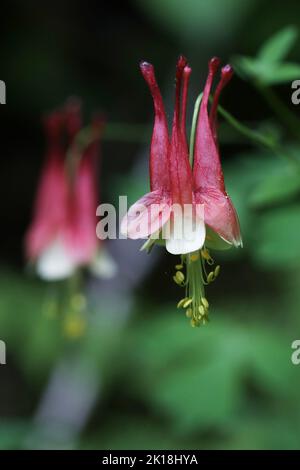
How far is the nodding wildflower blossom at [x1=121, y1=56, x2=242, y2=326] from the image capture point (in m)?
1.88

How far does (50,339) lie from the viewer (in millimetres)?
4188

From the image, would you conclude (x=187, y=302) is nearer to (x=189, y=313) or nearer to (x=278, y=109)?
(x=189, y=313)

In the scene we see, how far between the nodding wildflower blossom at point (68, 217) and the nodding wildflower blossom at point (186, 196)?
4.24 feet

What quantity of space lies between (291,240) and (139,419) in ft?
5.68

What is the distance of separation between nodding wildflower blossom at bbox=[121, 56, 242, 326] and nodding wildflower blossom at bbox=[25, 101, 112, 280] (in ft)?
4.24

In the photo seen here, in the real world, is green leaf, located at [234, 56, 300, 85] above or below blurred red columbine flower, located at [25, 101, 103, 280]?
below

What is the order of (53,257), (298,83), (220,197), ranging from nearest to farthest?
(220,197) → (298,83) → (53,257)

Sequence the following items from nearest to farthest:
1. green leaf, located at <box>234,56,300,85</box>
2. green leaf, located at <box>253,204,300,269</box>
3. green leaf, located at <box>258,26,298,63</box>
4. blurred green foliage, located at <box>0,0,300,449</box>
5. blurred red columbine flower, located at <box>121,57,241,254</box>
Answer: blurred red columbine flower, located at <box>121,57,241,254</box> < green leaf, located at <box>234,56,300,85</box> < green leaf, located at <box>258,26,298,63</box> < green leaf, located at <box>253,204,300,269</box> < blurred green foliage, located at <box>0,0,300,449</box>

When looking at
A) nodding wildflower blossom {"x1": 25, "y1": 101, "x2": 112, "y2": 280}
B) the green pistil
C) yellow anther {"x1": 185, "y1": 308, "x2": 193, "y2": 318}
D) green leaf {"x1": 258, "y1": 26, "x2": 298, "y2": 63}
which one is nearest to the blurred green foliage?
green leaf {"x1": 258, "y1": 26, "x2": 298, "y2": 63}

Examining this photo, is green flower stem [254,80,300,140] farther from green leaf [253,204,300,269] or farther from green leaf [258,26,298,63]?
green leaf [253,204,300,269]

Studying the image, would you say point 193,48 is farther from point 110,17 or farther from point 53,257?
point 53,257

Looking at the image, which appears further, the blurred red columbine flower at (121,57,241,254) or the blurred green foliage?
the blurred green foliage

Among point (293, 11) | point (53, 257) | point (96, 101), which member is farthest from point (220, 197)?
point (96, 101)

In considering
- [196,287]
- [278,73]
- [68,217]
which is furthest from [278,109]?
[68,217]
